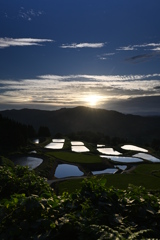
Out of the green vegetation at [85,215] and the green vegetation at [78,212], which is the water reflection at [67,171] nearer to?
the green vegetation at [78,212]

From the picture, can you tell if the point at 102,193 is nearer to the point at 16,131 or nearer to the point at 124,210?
the point at 124,210

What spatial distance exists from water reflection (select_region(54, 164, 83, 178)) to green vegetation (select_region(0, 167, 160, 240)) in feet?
102

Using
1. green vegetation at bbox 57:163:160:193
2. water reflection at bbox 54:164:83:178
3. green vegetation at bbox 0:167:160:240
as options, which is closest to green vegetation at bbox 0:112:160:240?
green vegetation at bbox 0:167:160:240

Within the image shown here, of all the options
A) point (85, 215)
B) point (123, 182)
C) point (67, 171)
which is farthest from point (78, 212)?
point (67, 171)

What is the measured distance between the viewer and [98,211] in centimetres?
459

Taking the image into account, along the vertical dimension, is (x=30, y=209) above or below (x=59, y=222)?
above

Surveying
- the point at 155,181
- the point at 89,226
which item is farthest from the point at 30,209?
the point at 155,181

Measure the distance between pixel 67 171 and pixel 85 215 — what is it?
35.2 meters

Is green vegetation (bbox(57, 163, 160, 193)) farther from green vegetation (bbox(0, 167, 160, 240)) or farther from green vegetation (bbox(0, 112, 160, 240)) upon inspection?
green vegetation (bbox(0, 167, 160, 240))

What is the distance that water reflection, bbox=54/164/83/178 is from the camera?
119 ft

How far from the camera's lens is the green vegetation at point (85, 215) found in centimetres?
388

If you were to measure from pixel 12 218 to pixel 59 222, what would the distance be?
2.81 ft

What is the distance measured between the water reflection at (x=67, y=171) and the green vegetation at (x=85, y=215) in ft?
102

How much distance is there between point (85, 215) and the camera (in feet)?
14.3
